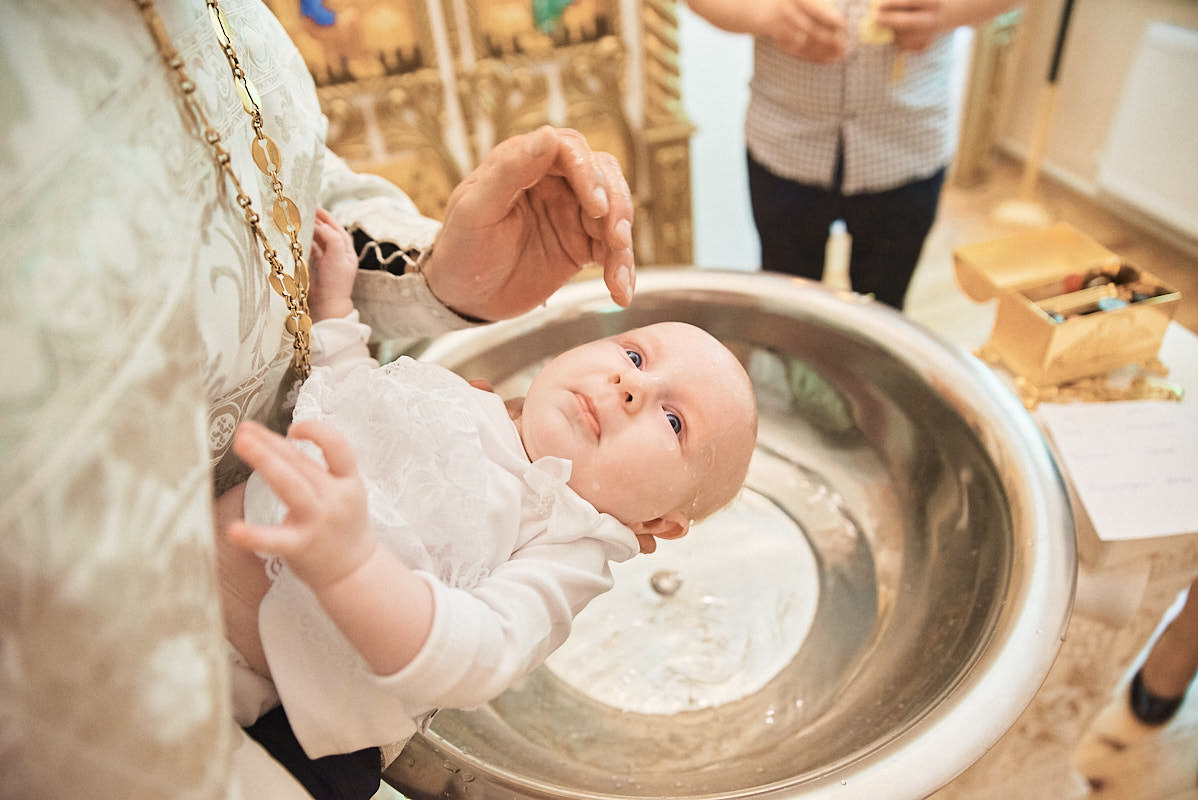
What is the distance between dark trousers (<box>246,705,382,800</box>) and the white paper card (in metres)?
0.65

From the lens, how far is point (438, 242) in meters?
0.64

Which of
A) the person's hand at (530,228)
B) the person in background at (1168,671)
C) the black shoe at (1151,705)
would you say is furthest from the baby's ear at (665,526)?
the black shoe at (1151,705)

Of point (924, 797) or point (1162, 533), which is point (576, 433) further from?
point (1162, 533)

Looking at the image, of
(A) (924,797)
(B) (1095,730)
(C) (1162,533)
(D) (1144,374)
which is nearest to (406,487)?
(A) (924,797)

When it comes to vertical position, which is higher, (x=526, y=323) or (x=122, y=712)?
(x=122, y=712)

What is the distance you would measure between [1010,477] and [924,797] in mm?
297

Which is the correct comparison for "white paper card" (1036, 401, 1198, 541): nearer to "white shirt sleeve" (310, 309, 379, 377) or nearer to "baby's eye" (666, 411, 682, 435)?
"baby's eye" (666, 411, 682, 435)

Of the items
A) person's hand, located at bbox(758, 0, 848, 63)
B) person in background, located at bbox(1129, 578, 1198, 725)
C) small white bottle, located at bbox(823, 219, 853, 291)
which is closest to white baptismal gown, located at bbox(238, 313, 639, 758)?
person's hand, located at bbox(758, 0, 848, 63)

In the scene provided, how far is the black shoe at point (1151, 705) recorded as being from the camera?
3.45ft

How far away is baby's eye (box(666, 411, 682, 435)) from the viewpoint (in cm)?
63

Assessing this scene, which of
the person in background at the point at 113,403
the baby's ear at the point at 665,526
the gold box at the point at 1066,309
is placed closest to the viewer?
the person in background at the point at 113,403

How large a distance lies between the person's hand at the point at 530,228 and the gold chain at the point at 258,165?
14 cm

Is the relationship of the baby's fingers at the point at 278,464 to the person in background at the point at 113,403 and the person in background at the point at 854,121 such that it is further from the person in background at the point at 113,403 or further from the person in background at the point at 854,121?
the person in background at the point at 854,121

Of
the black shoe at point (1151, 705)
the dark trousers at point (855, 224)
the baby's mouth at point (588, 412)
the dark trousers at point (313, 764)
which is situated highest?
the baby's mouth at point (588, 412)
